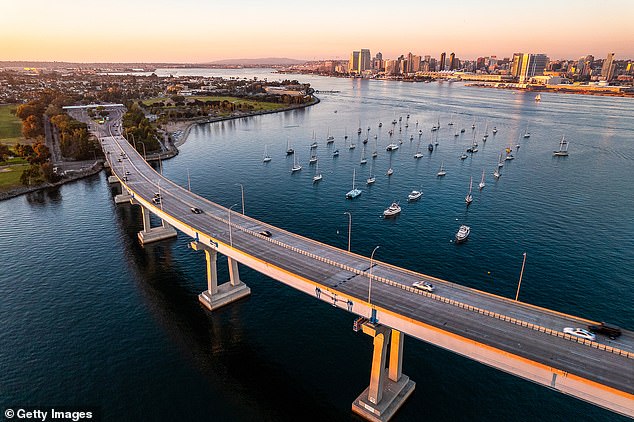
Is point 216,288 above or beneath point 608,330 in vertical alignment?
beneath

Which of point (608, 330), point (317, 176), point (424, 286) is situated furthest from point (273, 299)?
point (317, 176)

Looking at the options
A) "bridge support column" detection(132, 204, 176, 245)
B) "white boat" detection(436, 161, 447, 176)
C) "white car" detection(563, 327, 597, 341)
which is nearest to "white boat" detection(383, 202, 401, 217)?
"white boat" detection(436, 161, 447, 176)

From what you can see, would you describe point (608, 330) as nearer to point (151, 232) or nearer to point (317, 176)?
point (151, 232)

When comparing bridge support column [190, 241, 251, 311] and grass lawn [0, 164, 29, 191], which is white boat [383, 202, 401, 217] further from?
grass lawn [0, 164, 29, 191]

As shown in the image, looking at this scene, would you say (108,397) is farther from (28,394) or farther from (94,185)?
(94,185)

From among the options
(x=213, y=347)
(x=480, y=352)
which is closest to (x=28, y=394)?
(x=213, y=347)

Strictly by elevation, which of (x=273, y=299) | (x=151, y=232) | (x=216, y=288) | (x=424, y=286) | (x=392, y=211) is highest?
(x=424, y=286)
